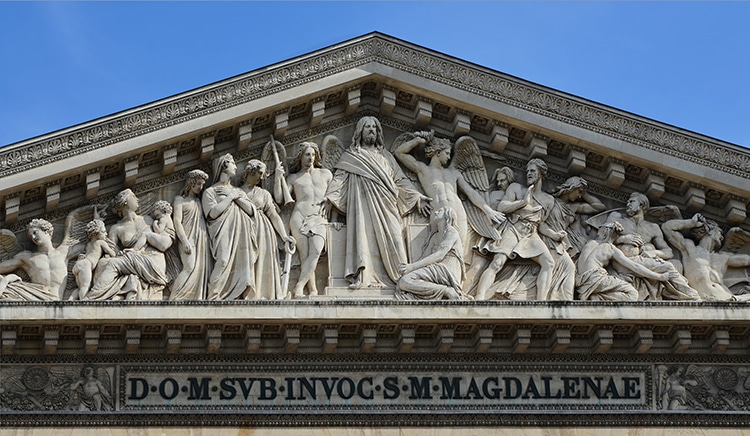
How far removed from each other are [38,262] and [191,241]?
191 centimetres

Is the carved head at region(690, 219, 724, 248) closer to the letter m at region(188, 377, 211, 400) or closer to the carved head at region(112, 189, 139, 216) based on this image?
the letter m at region(188, 377, 211, 400)

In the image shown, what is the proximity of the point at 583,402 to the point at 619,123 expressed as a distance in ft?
12.3

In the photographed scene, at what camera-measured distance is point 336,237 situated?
25.2 meters

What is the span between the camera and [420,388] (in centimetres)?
2441

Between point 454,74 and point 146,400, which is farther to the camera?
point 454,74

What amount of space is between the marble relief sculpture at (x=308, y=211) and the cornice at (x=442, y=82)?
991mm

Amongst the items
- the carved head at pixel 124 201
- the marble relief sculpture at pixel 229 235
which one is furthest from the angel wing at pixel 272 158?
the carved head at pixel 124 201

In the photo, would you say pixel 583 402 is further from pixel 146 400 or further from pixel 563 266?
pixel 146 400

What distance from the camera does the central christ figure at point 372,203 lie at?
981 inches

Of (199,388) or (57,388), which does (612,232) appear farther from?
(57,388)

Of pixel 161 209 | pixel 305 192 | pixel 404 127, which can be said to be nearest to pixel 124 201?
pixel 161 209

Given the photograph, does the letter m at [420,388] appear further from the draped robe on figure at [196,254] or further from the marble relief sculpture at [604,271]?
the draped robe on figure at [196,254]

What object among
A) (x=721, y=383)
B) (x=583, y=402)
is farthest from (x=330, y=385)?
(x=721, y=383)

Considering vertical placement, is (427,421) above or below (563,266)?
below
